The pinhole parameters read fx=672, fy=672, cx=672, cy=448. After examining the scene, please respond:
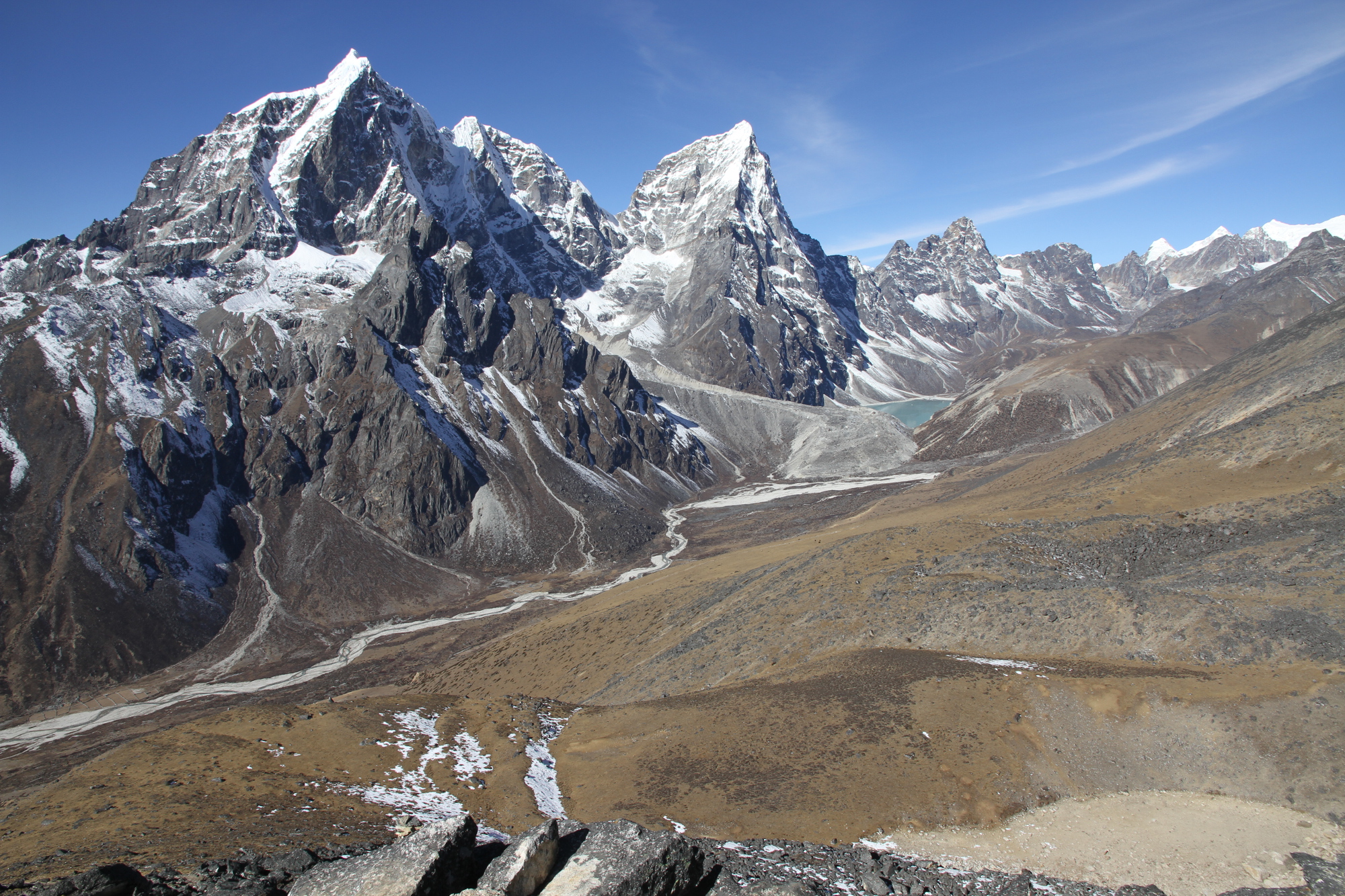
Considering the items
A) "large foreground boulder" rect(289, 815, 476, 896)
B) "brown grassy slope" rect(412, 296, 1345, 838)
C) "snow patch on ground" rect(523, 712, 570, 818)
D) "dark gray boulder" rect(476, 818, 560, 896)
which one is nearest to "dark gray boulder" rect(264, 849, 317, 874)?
"large foreground boulder" rect(289, 815, 476, 896)

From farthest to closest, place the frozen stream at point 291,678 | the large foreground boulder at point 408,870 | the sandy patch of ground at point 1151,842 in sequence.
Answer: the frozen stream at point 291,678
the sandy patch of ground at point 1151,842
the large foreground boulder at point 408,870

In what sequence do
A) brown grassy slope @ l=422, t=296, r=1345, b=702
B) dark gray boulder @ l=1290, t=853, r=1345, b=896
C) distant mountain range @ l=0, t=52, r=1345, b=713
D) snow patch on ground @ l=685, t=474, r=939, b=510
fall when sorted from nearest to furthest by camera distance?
dark gray boulder @ l=1290, t=853, r=1345, b=896
brown grassy slope @ l=422, t=296, r=1345, b=702
distant mountain range @ l=0, t=52, r=1345, b=713
snow patch on ground @ l=685, t=474, r=939, b=510

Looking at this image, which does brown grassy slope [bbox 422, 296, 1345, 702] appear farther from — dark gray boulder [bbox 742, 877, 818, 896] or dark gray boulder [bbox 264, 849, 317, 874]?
dark gray boulder [bbox 264, 849, 317, 874]

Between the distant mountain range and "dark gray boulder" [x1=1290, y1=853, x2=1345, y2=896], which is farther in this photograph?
the distant mountain range

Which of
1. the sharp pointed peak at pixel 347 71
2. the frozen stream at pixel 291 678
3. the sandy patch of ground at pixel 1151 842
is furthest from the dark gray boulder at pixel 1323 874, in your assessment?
the sharp pointed peak at pixel 347 71

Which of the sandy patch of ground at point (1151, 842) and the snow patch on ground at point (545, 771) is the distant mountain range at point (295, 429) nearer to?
the snow patch on ground at point (545, 771)

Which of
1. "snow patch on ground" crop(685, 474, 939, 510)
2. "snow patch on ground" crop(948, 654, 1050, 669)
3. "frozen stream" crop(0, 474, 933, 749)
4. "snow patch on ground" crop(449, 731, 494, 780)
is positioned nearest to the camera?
"snow patch on ground" crop(449, 731, 494, 780)
